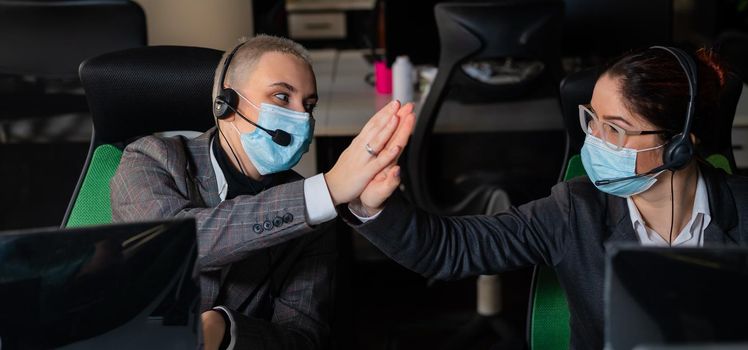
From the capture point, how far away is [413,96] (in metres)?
3.03

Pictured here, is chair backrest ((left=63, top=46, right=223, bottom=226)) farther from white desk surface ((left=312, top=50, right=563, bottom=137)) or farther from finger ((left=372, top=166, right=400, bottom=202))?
white desk surface ((left=312, top=50, right=563, bottom=137))

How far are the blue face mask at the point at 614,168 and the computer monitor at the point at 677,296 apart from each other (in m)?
0.62

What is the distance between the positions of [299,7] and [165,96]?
4195 millimetres

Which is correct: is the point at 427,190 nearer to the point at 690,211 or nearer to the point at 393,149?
the point at 690,211

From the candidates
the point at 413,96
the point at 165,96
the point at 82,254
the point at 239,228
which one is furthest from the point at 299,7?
the point at 82,254

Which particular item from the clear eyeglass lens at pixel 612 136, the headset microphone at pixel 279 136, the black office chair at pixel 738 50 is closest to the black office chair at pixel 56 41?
the headset microphone at pixel 279 136

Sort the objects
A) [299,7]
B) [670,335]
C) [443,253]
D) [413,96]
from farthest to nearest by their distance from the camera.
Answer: [299,7] → [413,96] → [443,253] → [670,335]

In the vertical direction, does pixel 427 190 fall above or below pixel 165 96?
below

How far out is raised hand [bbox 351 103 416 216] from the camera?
1.36m

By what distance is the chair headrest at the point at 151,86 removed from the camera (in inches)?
69.2

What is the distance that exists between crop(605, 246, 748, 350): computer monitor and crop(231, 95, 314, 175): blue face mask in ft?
2.60

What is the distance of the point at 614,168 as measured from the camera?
1.53 m

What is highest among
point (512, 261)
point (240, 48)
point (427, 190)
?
point (240, 48)

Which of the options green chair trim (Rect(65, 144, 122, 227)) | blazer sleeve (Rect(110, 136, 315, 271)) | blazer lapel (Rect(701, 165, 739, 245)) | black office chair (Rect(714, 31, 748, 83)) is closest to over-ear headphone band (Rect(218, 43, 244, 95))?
blazer sleeve (Rect(110, 136, 315, 271))
